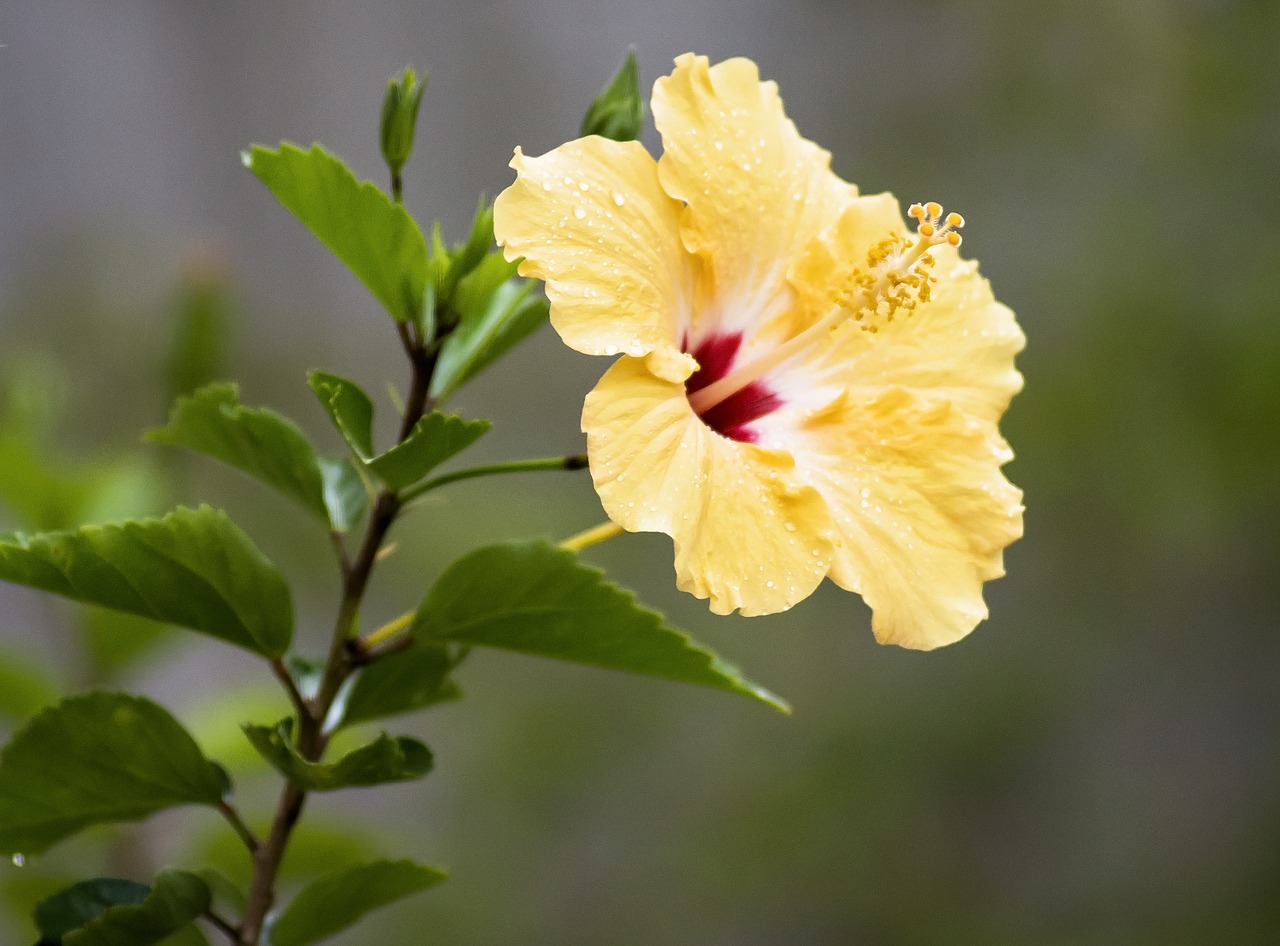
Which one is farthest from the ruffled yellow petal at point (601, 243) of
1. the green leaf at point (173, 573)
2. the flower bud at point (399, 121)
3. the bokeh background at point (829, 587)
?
the bokeh background at point (829, 587)

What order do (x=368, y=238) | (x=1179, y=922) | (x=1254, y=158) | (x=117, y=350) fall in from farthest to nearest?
1. (x=1179, y=922)
2. (x=1254, y=158)
3. (x=117, y=350)
4. (x=368, y=238)

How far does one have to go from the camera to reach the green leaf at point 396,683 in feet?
2.18

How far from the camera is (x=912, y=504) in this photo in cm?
69

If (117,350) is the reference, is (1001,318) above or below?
above

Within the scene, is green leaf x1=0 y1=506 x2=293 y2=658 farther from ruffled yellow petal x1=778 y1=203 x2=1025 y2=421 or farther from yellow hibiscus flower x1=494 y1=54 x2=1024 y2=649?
ruffled yellow petal x1=778 y1=203 x2=1025 y2=421

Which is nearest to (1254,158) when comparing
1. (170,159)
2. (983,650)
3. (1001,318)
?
(983,650)

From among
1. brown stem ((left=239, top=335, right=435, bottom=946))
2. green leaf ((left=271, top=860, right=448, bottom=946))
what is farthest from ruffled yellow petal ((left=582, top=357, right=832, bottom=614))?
green leaf ((left=271, top=860, right=448, bottom=946))

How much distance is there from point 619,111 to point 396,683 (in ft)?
1.19

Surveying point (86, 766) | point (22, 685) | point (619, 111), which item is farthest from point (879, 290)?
point (22, 685)

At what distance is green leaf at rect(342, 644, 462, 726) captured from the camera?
0.67m

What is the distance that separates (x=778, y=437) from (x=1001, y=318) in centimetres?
18

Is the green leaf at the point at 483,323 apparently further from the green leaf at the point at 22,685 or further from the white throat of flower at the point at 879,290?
the green leaf at the point at 22,685

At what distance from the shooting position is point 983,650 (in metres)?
2.69

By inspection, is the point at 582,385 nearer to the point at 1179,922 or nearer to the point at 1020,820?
the point at 1020,820
